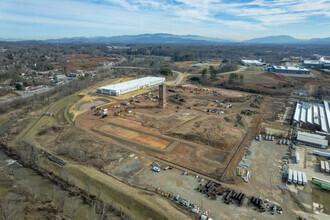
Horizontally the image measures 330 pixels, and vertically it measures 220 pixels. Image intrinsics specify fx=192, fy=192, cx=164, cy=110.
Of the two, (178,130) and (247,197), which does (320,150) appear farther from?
(178,130)

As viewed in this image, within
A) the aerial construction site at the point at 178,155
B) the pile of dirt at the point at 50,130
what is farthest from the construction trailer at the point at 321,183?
the pile of dirt at the point at 50,130

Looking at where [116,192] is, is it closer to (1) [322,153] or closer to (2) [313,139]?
(1) [322,153]

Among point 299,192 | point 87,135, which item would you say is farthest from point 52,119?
point 299,192

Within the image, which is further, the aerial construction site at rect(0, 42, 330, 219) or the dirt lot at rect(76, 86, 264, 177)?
the dirt lot at rect(76, 86, 264, 177)

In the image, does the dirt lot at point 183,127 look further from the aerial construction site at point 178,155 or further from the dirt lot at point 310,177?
the dirt lot at point 310,177

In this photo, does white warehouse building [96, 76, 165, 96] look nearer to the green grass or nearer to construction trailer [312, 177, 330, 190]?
construction trailer [312, 177, 330, 190]

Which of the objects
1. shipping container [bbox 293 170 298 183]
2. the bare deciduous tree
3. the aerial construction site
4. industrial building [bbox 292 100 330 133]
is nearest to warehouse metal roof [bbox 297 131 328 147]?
the aerial construction site
